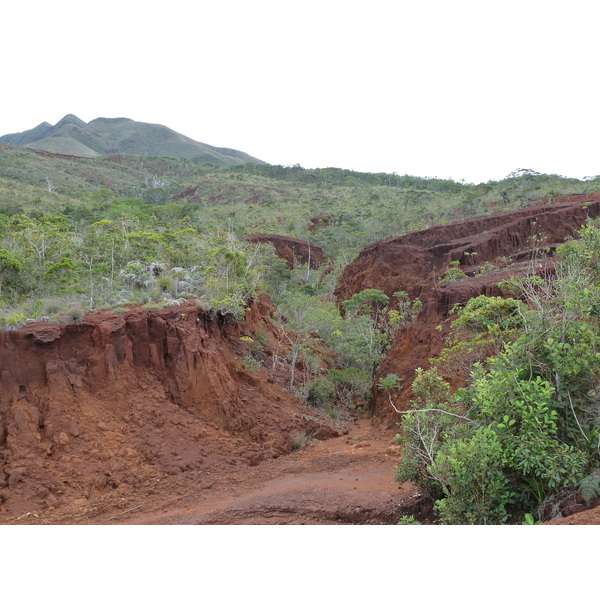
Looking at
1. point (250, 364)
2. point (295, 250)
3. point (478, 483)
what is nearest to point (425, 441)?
point (478, 483)

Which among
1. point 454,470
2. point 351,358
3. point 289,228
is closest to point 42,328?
point 454,470

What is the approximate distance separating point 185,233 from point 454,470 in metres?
17.4

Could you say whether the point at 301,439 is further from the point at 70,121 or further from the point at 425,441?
the point at 70,121

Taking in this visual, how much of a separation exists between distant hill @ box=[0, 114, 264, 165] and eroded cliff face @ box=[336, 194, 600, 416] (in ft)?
363

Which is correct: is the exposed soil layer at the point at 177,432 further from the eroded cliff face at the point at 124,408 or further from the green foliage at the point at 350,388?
the green foliage at the point at 350,388

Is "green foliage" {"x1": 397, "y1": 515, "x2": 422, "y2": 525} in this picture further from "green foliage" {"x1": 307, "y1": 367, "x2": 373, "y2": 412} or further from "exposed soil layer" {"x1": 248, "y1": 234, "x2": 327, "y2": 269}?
"exposed soil layer" {"x1": 248, "y1": 234, "x2": 327, "y2": 269}

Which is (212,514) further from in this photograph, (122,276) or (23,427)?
(122,276)

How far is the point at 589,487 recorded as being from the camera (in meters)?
3.99

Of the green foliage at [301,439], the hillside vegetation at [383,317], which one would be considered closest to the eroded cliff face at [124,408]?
the green foliage at [301,439]

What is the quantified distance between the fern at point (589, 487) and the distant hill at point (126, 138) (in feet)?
424

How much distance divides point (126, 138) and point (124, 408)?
160m

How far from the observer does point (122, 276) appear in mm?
13070

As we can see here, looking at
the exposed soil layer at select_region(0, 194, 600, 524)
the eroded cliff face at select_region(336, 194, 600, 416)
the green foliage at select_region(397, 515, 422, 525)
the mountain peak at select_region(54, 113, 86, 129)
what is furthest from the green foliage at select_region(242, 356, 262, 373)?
the mountain peak at select_region(54, 113, 86, 129)

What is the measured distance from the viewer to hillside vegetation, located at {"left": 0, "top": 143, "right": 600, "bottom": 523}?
4.39 meters
